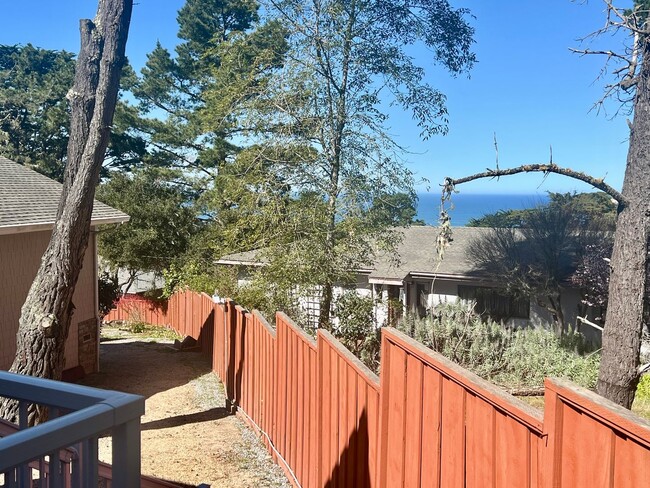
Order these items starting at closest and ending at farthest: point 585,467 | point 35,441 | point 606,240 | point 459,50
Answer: point 35,441 → point 585,467 → point 459,50 → point 606,240

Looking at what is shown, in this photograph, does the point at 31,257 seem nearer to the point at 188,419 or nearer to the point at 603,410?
the point at 188,419

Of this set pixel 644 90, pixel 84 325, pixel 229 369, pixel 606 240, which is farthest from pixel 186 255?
pixel 644 90

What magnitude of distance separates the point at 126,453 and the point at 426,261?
52.6 feet

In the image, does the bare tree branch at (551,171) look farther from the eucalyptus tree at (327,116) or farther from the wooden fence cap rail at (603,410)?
the wooden fence cap rail at (603,410)

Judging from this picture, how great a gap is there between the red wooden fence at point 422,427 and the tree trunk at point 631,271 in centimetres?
499

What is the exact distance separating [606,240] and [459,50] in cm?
713

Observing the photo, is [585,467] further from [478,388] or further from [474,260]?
[474,260]

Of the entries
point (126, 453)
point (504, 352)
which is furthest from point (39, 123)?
point (126, 453)

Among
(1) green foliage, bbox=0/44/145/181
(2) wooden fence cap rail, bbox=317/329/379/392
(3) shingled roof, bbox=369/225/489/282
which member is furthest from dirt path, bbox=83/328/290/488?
(1) green foliage, bbox=0/44/145/181

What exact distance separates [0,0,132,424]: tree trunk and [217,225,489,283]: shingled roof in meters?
7.78

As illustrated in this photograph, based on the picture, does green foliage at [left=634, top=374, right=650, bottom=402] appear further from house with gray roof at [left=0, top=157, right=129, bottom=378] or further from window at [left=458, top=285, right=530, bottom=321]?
house with gray roof at [left=0, top=157, right=129, bottom=378]

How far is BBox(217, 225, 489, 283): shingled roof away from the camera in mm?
16094

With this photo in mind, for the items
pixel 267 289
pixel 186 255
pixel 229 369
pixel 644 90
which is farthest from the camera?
pixel 186 255

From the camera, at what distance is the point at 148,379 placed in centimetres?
1074
